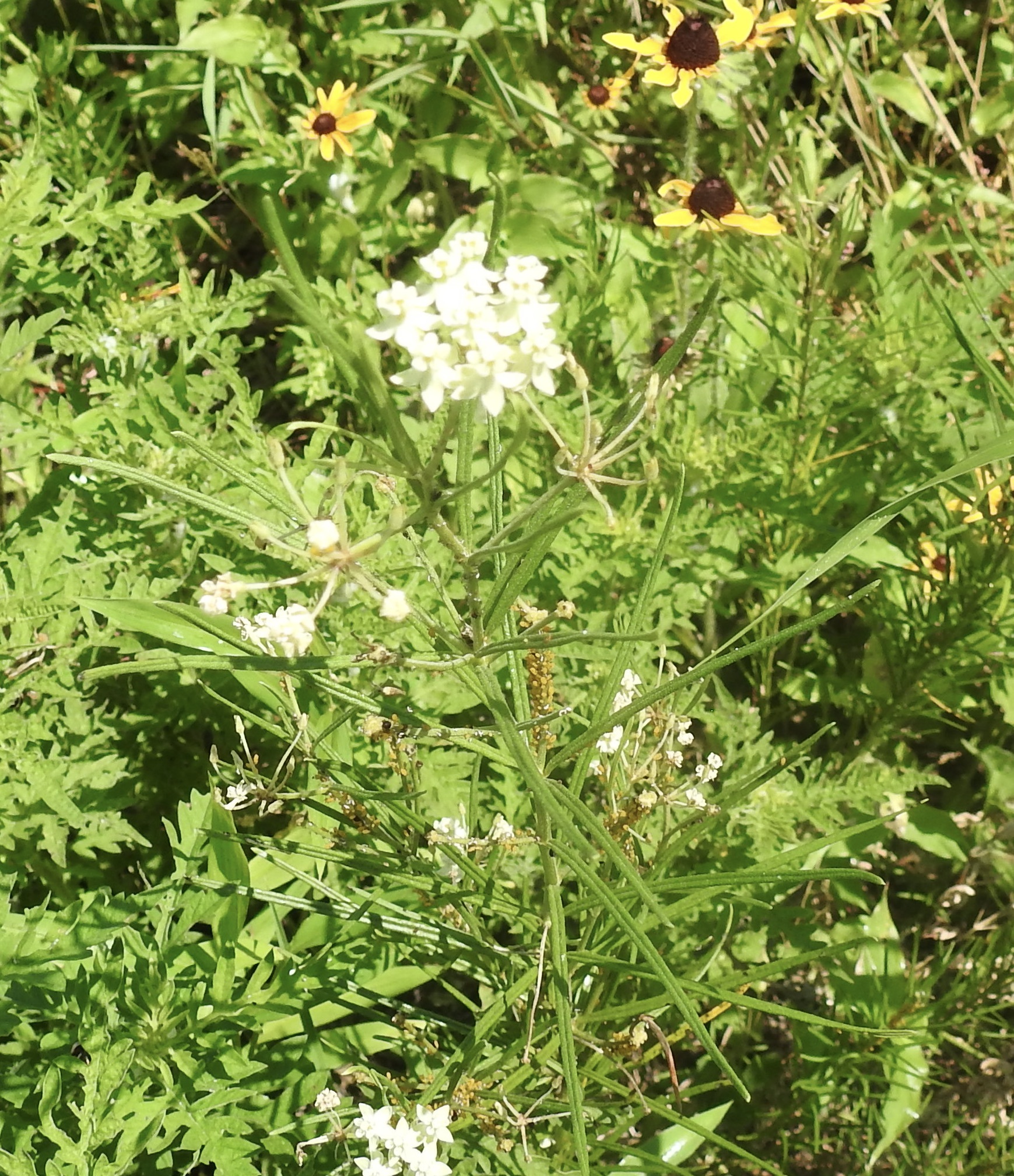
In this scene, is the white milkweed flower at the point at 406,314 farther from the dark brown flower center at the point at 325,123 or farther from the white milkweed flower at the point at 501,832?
the dark brown flower center at the point at 325,123

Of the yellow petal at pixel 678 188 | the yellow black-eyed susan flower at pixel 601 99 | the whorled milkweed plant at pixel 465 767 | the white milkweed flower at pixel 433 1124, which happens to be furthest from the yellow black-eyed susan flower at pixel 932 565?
the white milkweed flower at pixel 433 1124

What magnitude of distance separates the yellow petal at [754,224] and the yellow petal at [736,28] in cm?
35

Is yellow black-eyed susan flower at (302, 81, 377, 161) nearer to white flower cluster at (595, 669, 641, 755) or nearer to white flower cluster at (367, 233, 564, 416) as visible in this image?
white flower cluster at (595, 669, 641, 755)

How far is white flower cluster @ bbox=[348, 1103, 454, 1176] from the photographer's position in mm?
1065

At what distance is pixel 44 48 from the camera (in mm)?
2182

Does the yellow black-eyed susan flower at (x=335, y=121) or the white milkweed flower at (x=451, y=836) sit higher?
the yellow black-eyed susan flower at (x=335, y=121)

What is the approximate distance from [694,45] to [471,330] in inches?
57.5

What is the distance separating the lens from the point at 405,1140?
3.52 ft

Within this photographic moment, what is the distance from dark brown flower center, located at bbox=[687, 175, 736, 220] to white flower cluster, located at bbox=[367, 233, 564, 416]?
1.20 m

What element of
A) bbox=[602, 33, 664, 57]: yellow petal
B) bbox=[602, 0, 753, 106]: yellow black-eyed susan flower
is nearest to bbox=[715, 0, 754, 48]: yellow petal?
bbox=[602, 0, 753, 106]: yellow black-eyed susan flower

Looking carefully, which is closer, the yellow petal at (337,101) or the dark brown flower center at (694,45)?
the dark brown flower center at (694,45)

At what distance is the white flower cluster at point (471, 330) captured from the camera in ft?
2.30

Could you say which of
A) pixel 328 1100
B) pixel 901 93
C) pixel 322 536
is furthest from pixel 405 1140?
pixel 901 93

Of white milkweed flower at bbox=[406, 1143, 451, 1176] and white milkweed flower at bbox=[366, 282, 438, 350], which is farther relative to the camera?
white milkweed flower at bbox=[406, 1143, 451, 1176]
